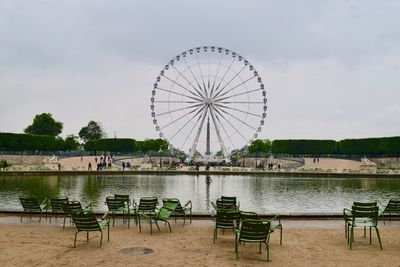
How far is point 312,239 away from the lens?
10.6 metres

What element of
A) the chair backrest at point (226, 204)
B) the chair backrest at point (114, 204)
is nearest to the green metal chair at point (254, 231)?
the chair backrest at point (226, 204)

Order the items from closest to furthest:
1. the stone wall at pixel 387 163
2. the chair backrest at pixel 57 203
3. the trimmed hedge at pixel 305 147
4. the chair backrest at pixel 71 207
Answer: the chair backrest at pixel 71 207
the chair backrest at pixel 57 203
the stone wall at pixel 387 163
the trimmed hedge at pixel 305 147

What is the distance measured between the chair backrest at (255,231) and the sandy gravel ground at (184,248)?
1.15 ft

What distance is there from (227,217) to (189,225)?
2347mm

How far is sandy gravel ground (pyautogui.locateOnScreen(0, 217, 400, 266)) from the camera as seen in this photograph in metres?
8.31

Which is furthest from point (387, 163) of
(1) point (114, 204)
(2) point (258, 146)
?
(1) point (114, 204)

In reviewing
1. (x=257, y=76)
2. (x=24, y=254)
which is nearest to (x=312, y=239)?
(x=24, y=254)

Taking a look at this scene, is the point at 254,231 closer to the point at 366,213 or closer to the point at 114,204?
the point at 366,213

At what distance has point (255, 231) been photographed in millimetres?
8719

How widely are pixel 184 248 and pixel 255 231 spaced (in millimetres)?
1616

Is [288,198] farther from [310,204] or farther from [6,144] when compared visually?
[6,144]

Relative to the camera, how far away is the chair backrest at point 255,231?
870cm

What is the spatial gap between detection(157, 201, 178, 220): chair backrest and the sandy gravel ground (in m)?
0.38

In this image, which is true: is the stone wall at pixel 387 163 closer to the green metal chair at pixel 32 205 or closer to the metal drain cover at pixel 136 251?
the green metal chair at pixel 32 205
